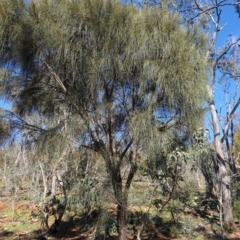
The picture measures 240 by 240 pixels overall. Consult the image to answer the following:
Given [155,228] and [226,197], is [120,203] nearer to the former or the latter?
[155,228]

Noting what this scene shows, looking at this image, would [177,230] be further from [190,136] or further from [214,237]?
[190,136]

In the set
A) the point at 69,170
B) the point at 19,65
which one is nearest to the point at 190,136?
the point at 19,65

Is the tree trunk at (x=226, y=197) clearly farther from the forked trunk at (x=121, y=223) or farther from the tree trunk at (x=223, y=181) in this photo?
the forked trunk at (x=121, y=223)

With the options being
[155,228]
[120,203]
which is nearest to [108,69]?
[120,203]

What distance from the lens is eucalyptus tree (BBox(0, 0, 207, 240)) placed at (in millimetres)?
4039

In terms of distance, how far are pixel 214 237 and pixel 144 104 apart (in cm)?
464

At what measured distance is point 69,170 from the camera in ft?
22.9

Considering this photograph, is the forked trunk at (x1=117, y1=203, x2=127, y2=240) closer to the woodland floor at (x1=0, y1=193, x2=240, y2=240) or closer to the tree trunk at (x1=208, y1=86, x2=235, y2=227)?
the woodland floor at (x1=0, y1=193, x2=240, y2=240)

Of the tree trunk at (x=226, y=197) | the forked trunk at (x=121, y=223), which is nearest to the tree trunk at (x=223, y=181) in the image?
the tree trunk at (x=226, y=197)

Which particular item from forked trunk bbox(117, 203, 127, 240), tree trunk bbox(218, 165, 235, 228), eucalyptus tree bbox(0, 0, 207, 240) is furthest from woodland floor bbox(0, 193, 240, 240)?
eucalyptus tree bbox(0, 0, 207, 240)

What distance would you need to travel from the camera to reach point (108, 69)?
410 cm

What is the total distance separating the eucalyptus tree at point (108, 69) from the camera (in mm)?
4039

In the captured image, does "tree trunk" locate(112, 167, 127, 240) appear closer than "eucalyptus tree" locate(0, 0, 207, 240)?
No

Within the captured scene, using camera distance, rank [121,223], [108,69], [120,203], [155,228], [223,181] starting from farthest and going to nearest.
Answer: [223,181] < [155,228] < [121,223] < [120,203] < [108,69]
